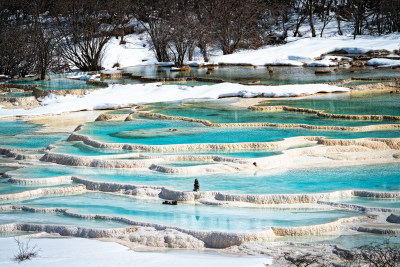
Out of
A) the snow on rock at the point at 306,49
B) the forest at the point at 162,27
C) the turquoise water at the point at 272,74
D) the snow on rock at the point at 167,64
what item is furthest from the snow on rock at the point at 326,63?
the snow on rock at the point at 167,64

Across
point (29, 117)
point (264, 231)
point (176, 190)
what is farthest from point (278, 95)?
point (264, 231)

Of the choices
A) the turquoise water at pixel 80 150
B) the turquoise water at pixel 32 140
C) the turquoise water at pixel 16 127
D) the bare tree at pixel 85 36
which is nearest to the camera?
the turquoise water at pixel 80 150

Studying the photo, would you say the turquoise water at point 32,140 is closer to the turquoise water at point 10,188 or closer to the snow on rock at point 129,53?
the turquoise water at point 10,188

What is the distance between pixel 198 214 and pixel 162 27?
81.1 ft

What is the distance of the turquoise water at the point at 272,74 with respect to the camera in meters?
22.0

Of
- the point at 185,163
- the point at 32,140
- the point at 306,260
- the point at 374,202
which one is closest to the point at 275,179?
the point at 374,202

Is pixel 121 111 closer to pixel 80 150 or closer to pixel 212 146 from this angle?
pixel 80 150

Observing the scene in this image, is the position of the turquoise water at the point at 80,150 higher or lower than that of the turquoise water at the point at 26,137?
lower

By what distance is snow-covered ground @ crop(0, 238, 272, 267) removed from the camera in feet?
18.1

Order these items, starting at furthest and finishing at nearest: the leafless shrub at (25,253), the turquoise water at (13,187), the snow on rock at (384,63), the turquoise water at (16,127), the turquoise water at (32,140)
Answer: the snow on rock at (384,63) < the turquoise water at (16,127) < the turquoise water at (32,140) < the turquoise water at (13,187) < the leafless shrub at (25,253)

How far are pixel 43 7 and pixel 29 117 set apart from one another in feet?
96.1

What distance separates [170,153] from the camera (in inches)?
441

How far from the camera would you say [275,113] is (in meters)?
15.1

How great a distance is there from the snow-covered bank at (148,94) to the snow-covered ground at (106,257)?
11.1 meters
